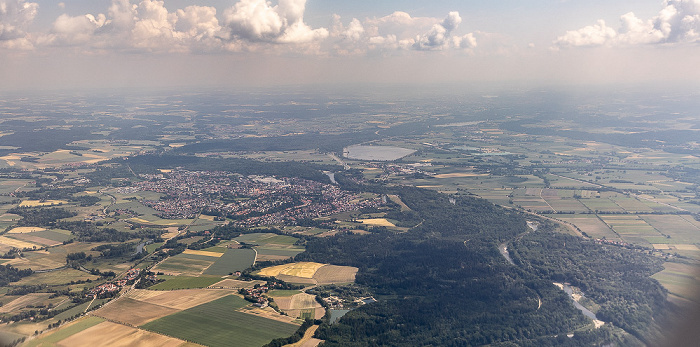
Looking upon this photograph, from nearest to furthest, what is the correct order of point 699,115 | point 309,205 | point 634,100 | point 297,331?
point 297,331 → point 309,205 → point 699,115 → point 634,100

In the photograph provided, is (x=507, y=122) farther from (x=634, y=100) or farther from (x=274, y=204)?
(x=274, y=204)

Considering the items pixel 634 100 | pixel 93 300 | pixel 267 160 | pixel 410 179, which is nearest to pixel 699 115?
pixel 634 100

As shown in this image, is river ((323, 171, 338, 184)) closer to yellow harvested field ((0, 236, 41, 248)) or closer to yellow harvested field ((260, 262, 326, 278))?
yellow harvested field ((260, 262, 326, 278))

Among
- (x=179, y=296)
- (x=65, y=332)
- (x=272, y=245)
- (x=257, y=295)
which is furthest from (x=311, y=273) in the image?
(x=65, y=332)

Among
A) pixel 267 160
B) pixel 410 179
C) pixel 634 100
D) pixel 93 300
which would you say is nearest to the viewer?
pixel 93 300

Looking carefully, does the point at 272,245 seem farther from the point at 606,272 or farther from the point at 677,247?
the point at 677,247

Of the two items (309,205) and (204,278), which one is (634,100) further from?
(204,278)

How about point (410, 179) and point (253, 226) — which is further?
point (410, 179)
